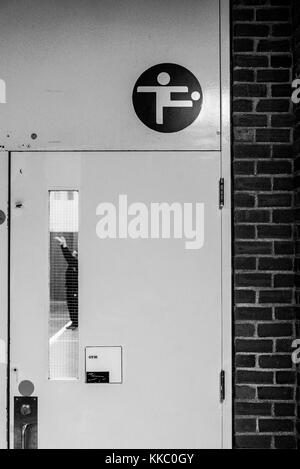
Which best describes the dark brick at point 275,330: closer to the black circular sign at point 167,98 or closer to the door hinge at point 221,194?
the door hinge at point 221,194

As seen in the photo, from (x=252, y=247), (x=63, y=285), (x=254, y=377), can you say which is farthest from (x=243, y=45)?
(x=254, y=377)

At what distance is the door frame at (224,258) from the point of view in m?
2.70

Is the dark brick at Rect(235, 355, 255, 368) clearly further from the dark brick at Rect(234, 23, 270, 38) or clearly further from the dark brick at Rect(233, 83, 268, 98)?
the dark brick at Rect(234, 23, 270, 38)

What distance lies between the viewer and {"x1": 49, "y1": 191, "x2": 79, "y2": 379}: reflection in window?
271cm

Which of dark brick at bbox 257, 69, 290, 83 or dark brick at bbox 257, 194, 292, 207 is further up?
dark brick at bbox 257, 69, 290, 83

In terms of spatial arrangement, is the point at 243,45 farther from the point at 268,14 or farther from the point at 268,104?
the point at 268,104

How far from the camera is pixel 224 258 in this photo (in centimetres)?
273

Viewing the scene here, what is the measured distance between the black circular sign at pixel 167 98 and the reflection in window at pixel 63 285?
563mm

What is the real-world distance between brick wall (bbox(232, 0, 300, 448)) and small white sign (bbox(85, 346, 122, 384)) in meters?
0.61

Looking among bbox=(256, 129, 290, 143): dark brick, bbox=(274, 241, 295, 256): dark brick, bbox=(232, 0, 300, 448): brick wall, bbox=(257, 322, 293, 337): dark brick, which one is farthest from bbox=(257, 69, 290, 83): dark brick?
bbox=(257, 322, 293, 337): dark brick

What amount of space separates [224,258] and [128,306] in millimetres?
553

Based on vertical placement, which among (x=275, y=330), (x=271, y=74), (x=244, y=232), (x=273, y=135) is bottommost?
(x=275, y=330)

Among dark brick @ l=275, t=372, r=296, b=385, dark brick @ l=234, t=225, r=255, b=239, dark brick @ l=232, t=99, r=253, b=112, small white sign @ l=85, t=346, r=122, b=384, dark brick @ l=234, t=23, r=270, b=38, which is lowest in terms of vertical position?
dark brick @ l=275, t=372, r=296, b=385

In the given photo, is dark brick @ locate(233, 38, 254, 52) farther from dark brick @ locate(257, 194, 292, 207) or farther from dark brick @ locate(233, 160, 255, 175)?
dark brick @ locate(257, 194, 292, 207)
